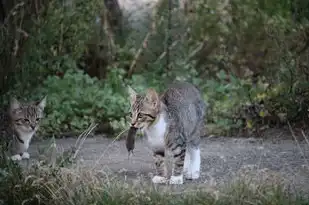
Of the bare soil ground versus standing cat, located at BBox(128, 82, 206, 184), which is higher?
standing cat, located at BBox(128, 82, 206, 184)

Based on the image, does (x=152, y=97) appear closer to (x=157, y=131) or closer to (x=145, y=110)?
(x=145, y=110)

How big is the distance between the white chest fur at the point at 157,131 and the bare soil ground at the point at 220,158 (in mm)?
434

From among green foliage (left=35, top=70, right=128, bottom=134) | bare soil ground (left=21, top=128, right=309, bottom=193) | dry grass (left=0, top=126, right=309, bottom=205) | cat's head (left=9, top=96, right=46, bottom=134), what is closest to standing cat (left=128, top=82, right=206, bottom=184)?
Answer: bare soil ground (left=21, top=128, right=309, bottom=193)

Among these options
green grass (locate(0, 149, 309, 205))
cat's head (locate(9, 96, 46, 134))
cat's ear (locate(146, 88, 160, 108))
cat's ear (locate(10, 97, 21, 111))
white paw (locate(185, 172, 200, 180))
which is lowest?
white paw (locate(185, 172, 200, 180))

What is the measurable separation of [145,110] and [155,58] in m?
6.06

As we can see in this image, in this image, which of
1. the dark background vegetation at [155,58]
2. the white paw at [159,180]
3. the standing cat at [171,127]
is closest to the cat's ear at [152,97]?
the standing cat at [171,127]

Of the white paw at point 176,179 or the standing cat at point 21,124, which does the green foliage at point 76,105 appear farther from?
the white paw at point 176,179

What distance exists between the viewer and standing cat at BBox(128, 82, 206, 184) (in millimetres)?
7719

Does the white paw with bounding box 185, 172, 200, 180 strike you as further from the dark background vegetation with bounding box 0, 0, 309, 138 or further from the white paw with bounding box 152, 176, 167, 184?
the dark background vegetation with bounding box 0, 0, 309, 138

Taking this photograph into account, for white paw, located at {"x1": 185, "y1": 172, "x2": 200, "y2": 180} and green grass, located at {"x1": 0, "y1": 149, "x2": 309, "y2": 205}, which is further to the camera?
white paw, located at {"x1": 185, "y1": 172, "x2": 200, "y2": 180}

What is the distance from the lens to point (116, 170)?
338 inches

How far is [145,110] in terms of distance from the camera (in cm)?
768

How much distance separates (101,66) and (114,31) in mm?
806

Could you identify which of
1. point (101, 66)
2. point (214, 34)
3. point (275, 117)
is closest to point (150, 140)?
point (275, 117)
